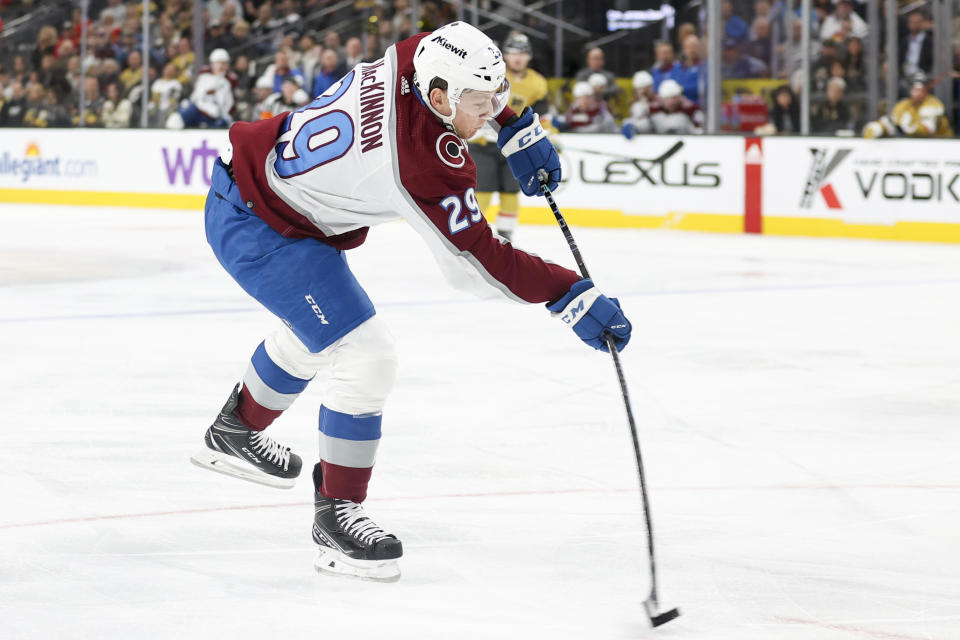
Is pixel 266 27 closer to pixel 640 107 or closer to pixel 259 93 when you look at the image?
pixel 259 93

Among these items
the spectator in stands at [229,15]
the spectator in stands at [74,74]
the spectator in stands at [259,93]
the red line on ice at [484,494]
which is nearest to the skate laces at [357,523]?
the red line on ice at [484,494]

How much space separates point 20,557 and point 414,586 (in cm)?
87

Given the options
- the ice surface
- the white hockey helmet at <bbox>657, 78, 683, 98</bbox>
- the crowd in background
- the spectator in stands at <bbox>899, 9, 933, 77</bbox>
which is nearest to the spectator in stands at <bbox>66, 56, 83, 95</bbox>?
the crowd in background

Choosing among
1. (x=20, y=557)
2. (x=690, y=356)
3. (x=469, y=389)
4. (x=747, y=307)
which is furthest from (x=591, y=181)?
(x=20, y=557)

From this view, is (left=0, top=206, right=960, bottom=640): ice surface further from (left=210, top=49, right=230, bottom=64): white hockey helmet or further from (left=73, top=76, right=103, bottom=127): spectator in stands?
(left=73, top=76, right=103, bottom=127): spectator in stands

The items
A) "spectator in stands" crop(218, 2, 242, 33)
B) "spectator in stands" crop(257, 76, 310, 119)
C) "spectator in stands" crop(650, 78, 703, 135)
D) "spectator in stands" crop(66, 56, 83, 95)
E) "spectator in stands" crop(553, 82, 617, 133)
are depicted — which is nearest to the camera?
"spectator in stands" crop(650, 78, 703, 135)

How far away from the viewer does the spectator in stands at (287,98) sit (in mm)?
14586

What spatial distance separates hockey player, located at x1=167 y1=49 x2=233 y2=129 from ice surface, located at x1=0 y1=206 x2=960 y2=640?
24.1 feet

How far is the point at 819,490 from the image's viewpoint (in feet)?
12.5

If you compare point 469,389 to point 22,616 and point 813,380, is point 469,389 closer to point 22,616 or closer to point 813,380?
point 813,380

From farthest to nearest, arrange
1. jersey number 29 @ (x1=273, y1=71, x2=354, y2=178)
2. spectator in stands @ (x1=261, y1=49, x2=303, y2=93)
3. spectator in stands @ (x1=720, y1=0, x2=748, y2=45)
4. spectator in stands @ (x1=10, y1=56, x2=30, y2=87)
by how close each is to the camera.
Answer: spectator in stands @ (x1=10, y1=56, x2=30, y2=87)
spectator in stands @ (x1=261, y1=49, x2=303, y2=93)
spectator in stands @ (x1=720, y1=0, x2=748, y2=45)
jersey number 29 @ (x1=273, y1=71, x2=354, y2=178)

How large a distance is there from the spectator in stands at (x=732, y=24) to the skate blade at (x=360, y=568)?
9.81 m

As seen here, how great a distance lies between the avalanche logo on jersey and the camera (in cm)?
289

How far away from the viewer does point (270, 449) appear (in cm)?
371
